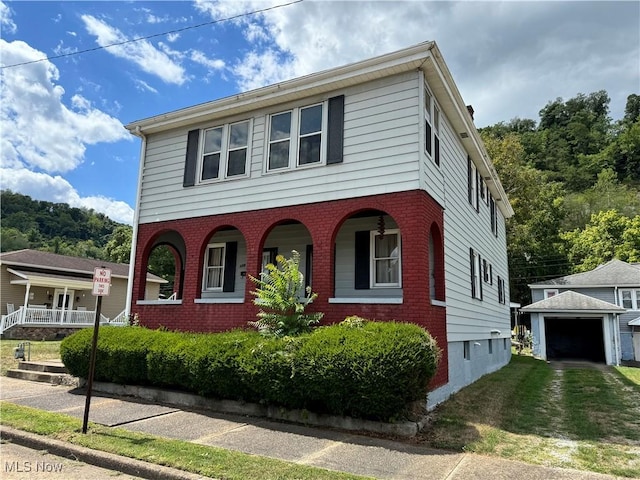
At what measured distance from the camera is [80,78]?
12.8m

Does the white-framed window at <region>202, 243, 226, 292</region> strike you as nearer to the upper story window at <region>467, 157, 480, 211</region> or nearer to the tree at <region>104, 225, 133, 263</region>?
the upper story window at <region>467, 157, 480, 211</region>

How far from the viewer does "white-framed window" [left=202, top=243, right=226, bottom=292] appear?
12.9 m

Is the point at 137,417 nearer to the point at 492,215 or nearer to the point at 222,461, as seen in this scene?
the point at 222,461

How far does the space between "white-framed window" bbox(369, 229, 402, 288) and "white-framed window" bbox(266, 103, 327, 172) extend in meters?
2.39

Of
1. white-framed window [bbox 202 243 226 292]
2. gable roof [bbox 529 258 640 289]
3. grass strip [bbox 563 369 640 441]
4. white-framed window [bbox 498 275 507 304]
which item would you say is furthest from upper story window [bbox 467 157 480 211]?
gable roof [bbox 529 258 640 289]

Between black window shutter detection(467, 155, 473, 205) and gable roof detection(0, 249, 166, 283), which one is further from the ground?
black window shutter detection(467, 155, 473, 205)

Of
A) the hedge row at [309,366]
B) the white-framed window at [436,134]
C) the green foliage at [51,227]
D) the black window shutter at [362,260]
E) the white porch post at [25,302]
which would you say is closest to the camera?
the hedge row at [309,366]

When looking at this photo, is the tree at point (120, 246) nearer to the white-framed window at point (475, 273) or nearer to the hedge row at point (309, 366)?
the white-framed window at point (475, 273)

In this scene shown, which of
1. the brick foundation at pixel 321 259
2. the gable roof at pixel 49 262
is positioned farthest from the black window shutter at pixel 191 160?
the gable roof at pixel 49 262

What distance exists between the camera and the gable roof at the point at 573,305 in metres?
24.1

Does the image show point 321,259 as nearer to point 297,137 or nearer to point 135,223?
point 297,137

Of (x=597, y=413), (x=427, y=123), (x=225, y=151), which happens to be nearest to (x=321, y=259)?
(x=427, y=123)

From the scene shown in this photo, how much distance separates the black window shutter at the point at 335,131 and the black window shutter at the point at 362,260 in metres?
2.11

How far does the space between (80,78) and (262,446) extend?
12.2 meters
